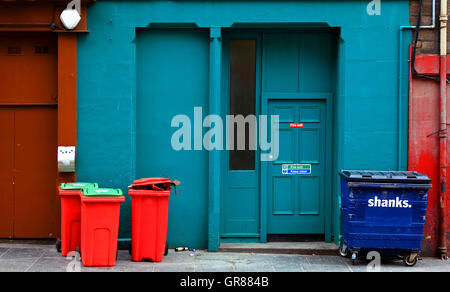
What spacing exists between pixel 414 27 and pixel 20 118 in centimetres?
623

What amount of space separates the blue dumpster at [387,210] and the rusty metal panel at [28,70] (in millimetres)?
4874

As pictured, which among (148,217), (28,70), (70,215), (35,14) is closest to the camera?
(148,217)

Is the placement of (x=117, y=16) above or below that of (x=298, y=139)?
above

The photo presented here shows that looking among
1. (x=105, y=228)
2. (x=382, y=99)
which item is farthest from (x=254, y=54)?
(x=105, y=228)

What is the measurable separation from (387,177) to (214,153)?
8.42 feet

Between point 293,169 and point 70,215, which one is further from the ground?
point 293,169

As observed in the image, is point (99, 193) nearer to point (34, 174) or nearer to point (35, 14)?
point (34, 174)

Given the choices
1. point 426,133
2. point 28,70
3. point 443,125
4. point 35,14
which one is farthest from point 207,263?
point 35,14

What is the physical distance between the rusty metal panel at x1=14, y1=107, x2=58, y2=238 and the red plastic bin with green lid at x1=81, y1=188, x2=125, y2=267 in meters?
1.70

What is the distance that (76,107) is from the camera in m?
9.02

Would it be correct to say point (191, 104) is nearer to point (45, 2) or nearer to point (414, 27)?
point (45, 2)

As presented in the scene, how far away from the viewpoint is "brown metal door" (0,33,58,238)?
9422mm

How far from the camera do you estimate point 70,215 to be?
8.40 metres

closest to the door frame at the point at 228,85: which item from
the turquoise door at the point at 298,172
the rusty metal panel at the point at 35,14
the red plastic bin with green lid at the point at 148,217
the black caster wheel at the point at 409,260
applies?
the turquoise door at the point at 298,172
